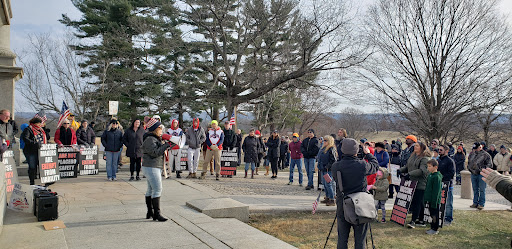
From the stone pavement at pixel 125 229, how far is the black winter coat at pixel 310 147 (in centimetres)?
431

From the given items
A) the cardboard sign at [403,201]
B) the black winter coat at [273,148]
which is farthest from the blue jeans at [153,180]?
the black winter coat at [273,148]

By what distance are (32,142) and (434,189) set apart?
9341 mm

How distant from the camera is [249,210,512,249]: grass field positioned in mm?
6566

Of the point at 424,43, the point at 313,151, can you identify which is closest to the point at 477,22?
the point at 424,43

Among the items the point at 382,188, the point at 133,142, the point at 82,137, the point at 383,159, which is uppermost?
the point at 82,137

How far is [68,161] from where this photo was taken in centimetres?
1132

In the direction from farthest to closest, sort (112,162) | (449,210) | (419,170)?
(112,162) < (449,210) < (419,170)

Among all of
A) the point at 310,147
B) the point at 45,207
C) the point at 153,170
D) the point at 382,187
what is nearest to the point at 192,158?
the point at 310,147

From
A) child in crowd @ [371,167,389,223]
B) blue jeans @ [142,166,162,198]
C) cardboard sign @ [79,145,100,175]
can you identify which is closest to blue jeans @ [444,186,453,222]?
child in crowd @ [371,167,389,223]

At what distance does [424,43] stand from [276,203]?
1450cm

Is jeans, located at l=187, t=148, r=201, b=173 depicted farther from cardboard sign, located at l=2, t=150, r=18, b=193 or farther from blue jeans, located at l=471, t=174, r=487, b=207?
blue jeans, located at l=471, t=174, r=487, b=207

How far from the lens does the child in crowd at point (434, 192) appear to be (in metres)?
7.26

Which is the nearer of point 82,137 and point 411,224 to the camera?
point 411,224

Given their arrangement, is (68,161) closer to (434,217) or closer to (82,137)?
(82,137)
